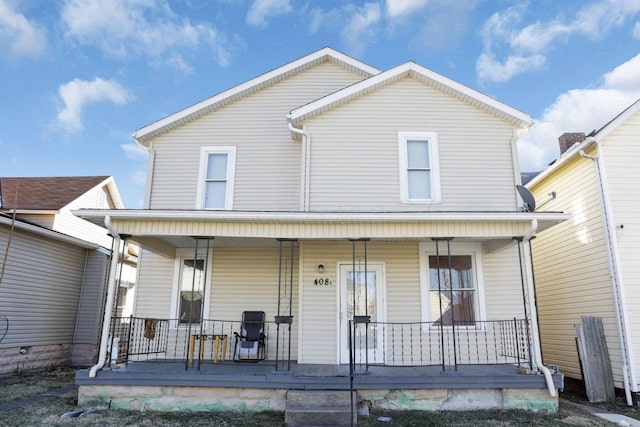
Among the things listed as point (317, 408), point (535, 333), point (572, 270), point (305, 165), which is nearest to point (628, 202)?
point (572, 270)

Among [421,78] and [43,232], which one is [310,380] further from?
[43,232]

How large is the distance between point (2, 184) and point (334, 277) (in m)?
13.4

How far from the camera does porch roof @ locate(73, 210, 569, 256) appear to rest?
6.60 m

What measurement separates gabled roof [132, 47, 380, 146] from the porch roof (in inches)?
124

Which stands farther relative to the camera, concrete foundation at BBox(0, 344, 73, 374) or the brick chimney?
the brick chimney

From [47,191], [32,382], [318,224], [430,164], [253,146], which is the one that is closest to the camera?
[318,224]

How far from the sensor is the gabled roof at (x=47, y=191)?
12.7 meters

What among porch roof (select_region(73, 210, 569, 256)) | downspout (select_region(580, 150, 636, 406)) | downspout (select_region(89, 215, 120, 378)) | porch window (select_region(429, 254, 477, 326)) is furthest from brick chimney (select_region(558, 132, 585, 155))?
downspout (select_region(89, 215, 120, 378))

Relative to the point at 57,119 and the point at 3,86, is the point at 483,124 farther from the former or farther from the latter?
the point at 57,119

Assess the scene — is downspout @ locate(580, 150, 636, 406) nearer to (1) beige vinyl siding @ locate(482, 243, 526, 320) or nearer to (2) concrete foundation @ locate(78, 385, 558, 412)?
(1) beige vinyl siding @ locate(482, 243, 526, 320)

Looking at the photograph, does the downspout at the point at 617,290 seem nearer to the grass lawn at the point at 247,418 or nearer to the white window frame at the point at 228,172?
the grass lawn at the point at 247,418

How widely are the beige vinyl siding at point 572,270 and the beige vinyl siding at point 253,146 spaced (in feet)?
18.1

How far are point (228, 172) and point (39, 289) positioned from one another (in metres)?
5.97

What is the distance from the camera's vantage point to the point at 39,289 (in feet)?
34.0
